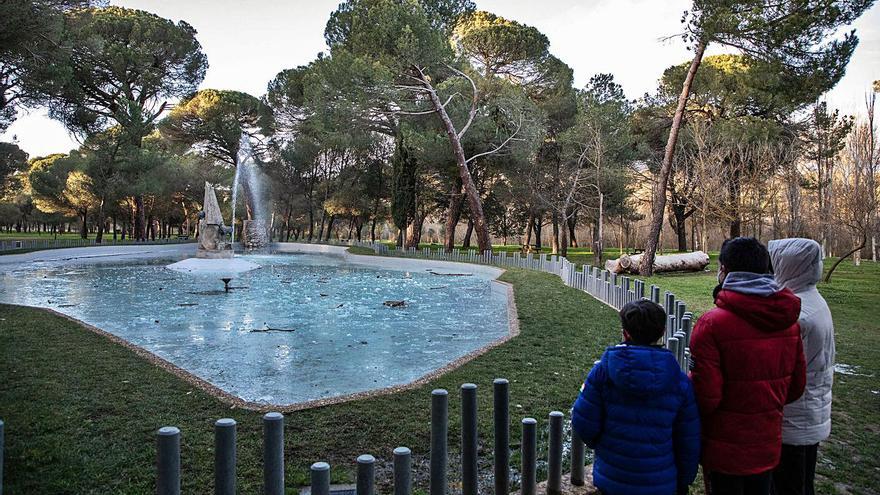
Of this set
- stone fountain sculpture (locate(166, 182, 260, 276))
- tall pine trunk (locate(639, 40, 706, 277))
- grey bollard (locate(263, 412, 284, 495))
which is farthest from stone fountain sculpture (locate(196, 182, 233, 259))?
grey bollard (locate(263, 412, 284, 495))

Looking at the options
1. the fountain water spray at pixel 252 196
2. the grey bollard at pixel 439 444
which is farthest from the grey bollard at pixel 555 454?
the fountain water spray at pixel 252 196

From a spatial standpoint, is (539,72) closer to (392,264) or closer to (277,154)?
(392,264)

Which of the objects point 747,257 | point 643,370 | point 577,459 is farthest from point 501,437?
point 747,257

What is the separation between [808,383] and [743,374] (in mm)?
699

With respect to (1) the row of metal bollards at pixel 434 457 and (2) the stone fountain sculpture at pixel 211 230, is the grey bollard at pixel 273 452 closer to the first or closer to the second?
(1) the row of metal bollards at pixel 434 457

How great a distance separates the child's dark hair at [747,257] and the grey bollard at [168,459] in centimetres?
261

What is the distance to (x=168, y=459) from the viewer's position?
92.4 inches

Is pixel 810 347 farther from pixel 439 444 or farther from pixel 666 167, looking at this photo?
pixel 666 167

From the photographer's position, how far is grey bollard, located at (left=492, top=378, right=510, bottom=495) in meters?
3.27

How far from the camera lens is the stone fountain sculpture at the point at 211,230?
26141 millimetres

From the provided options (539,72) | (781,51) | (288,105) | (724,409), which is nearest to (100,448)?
(724,409)

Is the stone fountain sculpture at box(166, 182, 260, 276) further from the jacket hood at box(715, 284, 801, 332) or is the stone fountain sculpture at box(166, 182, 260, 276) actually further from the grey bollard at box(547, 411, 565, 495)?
the jacket hood at box(715, 284, 801, 332)

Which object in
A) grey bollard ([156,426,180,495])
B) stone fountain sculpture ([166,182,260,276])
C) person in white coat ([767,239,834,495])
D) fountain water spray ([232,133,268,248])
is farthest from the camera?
fountain water spray ([232,133,268,248])

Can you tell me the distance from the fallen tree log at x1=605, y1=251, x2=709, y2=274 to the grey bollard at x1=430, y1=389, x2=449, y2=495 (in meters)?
20.3
